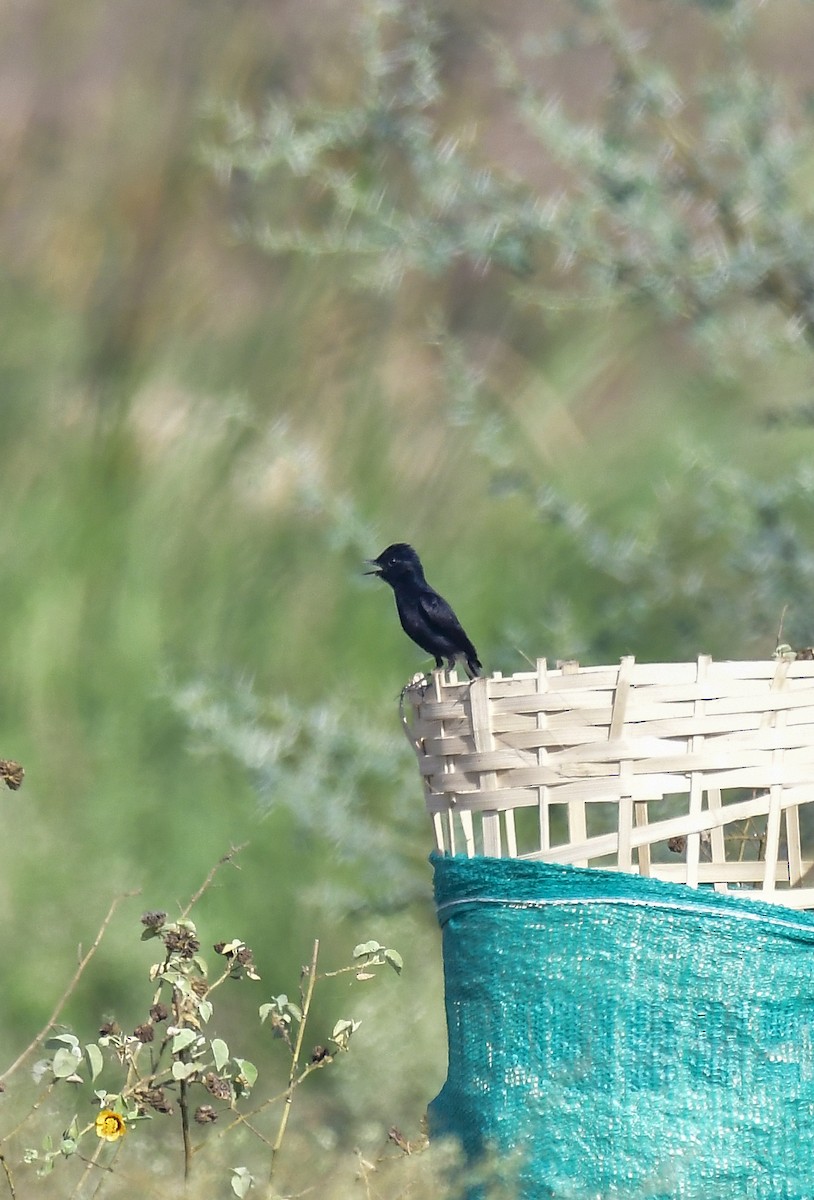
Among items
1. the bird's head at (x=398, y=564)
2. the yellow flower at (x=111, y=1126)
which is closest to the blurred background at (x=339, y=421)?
the bird's head at (x=398, y=564)

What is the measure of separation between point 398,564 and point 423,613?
0.08m

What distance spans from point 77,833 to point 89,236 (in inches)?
43.6

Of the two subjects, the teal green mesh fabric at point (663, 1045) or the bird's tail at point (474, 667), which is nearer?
the teal green mesh fabric at point (663, 1045)

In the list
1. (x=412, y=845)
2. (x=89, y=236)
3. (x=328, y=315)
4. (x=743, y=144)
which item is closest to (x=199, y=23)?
(x=89, y=236)

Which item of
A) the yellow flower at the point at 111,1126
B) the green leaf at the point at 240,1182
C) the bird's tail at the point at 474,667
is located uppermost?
the bird's tail at the point at 474,667

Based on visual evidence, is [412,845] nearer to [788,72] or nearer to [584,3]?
[584,3]

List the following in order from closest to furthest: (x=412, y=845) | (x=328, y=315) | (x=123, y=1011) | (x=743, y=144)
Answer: (x=743, y=144) → (x=412, y=845) → (x=123, y=1011) → (x=328, y=315)

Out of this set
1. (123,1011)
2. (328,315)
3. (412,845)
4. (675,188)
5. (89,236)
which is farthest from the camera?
(89,236)

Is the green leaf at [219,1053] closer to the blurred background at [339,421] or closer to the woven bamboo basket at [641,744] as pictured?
the woven bamboo basket at [641,744]

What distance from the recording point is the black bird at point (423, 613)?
1.63 metres

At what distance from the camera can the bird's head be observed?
1.70 meters

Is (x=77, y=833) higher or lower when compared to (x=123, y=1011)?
higher

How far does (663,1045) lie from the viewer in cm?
136

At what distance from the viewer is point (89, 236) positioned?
312 cm
